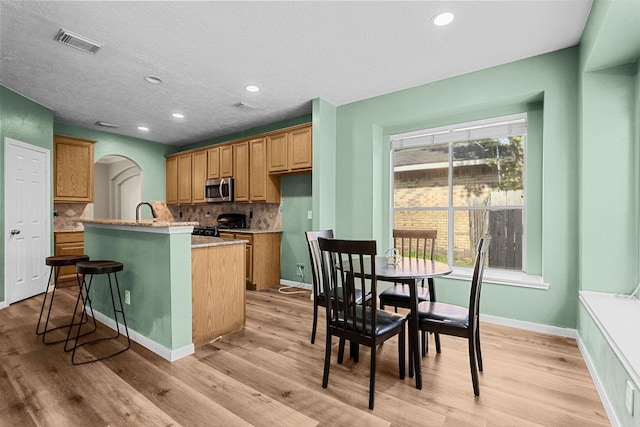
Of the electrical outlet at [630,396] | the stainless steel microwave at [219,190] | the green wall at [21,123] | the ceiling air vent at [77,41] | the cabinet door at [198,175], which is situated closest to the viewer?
the electrical outlet at [630,396]

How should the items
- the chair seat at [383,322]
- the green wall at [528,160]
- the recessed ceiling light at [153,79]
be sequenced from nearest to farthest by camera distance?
the chair seat at [383,322] < the green wall at [528,160] < the recessed ceiling light at [153,79]

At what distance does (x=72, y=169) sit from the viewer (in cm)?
503

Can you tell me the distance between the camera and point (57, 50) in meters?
2.83

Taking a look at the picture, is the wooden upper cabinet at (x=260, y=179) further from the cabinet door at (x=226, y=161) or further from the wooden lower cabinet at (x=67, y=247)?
the wooden lower cabinet at (x=67, y=247)

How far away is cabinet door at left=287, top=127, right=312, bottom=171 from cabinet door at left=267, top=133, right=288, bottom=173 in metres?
0.10

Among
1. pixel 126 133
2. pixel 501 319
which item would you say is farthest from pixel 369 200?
pixel 126 133

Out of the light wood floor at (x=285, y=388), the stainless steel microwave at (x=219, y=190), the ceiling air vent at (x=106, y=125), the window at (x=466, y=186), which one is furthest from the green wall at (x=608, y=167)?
the ceiling air vent at (x=106, y=125)

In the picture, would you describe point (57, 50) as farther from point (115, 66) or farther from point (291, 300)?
point (291, 300)

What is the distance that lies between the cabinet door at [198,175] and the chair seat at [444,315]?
4760mm

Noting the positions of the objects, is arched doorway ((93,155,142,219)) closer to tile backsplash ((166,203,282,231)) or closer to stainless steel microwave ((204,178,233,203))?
tile backsplash ((166,203,282,231))

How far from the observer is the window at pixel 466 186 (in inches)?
134

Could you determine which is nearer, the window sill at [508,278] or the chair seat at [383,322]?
the chair seat at [383,322]

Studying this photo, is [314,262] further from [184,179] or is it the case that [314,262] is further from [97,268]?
[184,179]

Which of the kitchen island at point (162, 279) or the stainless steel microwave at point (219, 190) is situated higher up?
the stainless steel microwave at point (219, 190)
